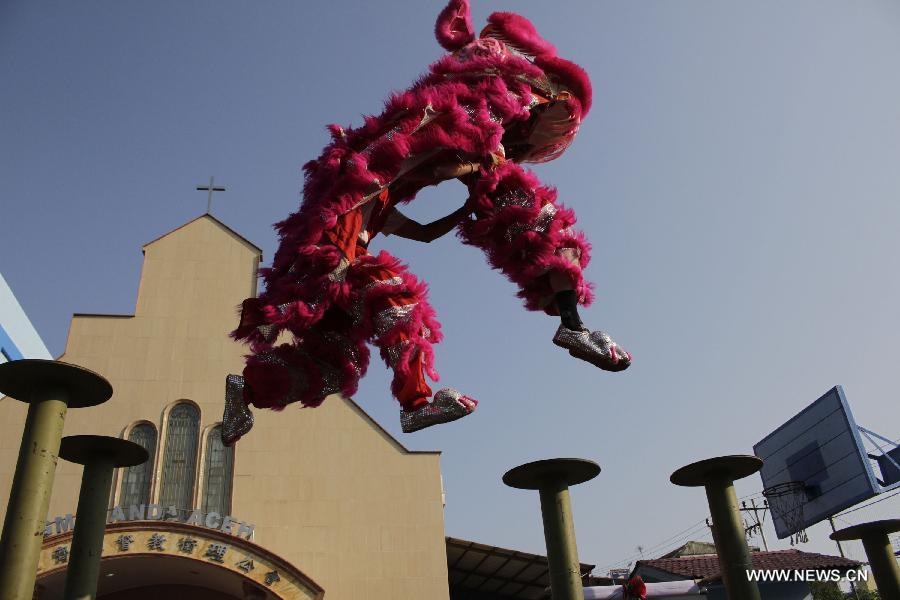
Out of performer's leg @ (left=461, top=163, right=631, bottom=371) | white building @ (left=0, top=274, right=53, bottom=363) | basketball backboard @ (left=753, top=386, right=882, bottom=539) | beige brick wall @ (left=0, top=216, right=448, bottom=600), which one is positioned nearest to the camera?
performer's leg @ (left=461, top=163, right=631, bottom=371)

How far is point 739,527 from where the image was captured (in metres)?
3.81

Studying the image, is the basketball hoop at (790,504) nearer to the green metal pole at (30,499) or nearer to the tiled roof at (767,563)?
the tiled roof at (767,563)

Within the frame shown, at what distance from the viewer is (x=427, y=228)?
3469mm

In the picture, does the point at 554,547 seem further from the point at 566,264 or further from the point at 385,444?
the point at 385,444

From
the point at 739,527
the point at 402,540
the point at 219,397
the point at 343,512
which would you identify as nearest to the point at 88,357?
the point at 219,397

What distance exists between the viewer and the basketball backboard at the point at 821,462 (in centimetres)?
1448

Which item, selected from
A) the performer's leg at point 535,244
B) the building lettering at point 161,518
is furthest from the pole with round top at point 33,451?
the building lettering at point 161,518

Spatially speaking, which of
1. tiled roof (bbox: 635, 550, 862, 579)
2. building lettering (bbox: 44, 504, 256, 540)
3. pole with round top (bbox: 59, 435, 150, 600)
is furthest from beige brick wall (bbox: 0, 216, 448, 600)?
pole with round top (bbox: 59, 435, 150, 600)

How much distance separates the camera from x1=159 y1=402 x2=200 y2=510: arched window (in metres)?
11.1

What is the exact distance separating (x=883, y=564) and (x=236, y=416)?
12.5 ft

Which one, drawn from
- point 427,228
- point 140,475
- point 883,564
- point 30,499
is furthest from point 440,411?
point 140,475

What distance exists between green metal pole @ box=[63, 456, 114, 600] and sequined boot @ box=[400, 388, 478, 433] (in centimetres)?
172

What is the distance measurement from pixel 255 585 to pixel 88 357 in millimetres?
4964

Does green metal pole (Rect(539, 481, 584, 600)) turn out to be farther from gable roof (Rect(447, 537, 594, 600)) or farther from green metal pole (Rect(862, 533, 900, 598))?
gable roof (Rect(447, 537, 594, 600))
